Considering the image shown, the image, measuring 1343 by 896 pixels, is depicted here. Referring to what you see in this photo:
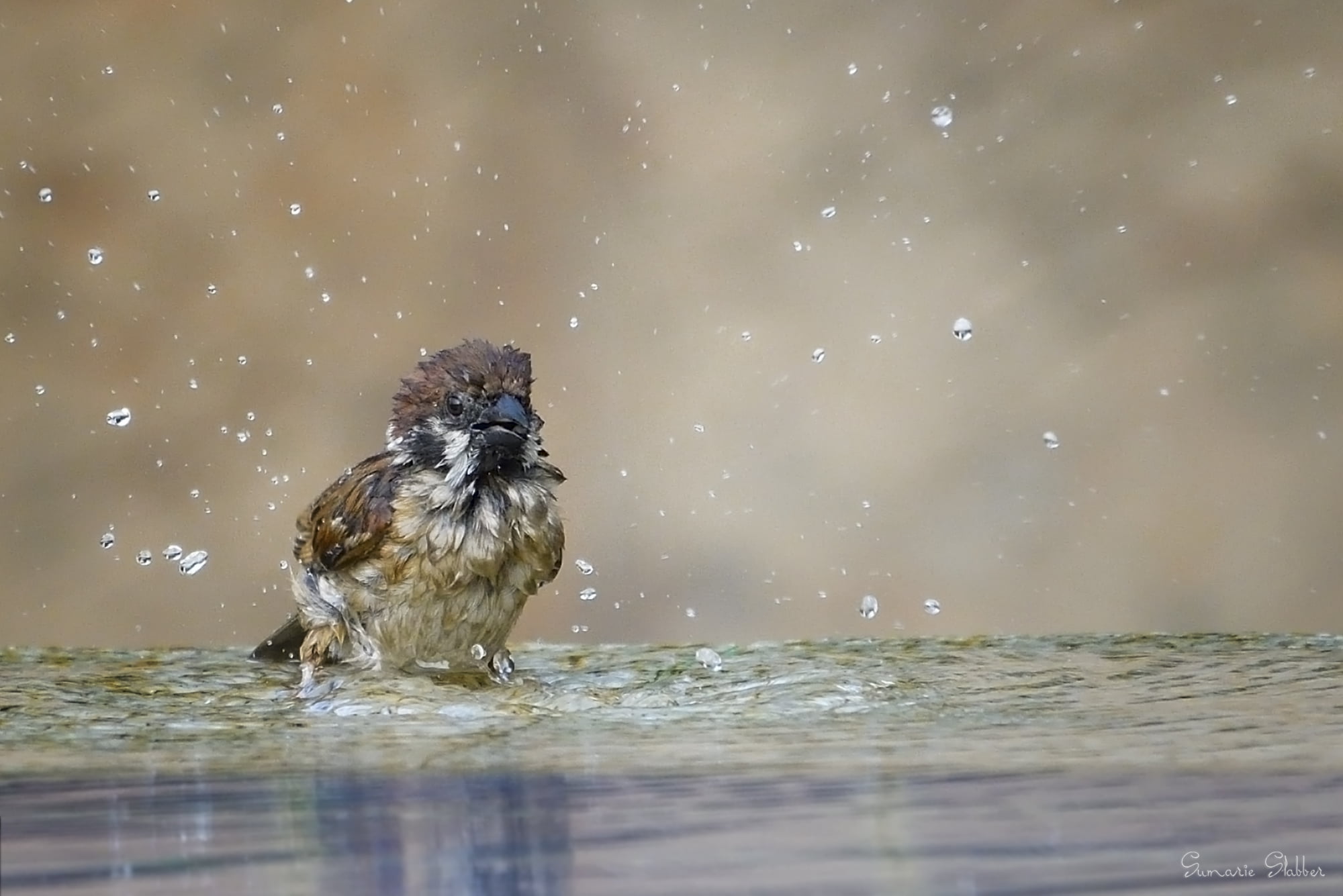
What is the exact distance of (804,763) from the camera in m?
2.20

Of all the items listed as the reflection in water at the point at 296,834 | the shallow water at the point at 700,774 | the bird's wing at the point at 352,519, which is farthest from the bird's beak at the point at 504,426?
the reflection in water at the point at 296,834

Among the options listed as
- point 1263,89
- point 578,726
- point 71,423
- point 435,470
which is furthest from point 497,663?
point 1263,89

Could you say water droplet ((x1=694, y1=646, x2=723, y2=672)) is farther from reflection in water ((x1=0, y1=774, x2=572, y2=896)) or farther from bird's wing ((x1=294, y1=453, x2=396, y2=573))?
reflection in water ((x1=0, y1=774, x2=572, y2=896))

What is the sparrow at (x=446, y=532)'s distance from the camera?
359cm

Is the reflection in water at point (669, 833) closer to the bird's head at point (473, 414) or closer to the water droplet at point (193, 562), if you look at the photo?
the bird's head at point (473, 414)

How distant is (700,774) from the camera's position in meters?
2.08

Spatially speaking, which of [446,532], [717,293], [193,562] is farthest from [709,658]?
[717,293]

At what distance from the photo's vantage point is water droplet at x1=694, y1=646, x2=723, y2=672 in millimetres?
3441

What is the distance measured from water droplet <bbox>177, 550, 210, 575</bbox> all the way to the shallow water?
7.95 feet

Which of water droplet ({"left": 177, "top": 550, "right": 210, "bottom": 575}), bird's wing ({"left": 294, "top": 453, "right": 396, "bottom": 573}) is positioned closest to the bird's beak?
bird's wing ({"left": 294, "top": 453, "right": 396, "bottom": 573})

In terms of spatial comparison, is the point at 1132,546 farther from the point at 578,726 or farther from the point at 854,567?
the point at 578,726

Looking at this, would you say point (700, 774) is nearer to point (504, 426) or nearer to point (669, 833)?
point (669, 833)

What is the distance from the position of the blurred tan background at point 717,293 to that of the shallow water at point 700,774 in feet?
9.66

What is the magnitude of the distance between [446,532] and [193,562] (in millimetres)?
2854
